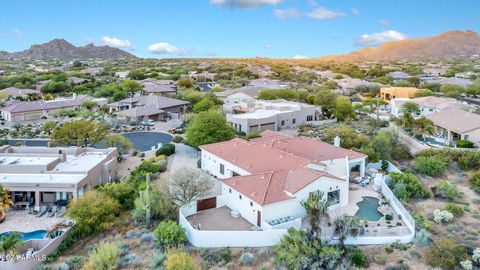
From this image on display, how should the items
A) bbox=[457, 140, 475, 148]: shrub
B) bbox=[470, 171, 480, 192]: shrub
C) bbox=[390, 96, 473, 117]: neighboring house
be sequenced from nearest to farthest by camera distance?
Result: bbox=[470, 171, 480, 192]: shrub
bbox=[457, 140, 475, 148]: shrub
bbox=[390, 96, 473, 117]: neighboring house

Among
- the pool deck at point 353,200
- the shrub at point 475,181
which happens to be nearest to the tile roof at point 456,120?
the shrub at point 475,181

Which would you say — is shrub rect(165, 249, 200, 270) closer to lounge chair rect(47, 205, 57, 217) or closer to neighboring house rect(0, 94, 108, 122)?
lounge chair rect(47, 205, 57, 217)

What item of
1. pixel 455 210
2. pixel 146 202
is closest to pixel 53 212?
pixel 146 202

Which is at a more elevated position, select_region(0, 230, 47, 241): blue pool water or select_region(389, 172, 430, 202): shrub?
select_region(389, 172, 430, 202): shrub

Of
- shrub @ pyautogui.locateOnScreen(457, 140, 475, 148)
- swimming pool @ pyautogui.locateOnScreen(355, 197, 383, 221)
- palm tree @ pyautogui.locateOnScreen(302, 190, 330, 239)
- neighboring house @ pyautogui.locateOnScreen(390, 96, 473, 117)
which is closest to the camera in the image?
palm tree @ pyautogui.locateOnScreen(302, 190, 330, 239)

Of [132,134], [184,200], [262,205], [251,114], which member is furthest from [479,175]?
[132,134]

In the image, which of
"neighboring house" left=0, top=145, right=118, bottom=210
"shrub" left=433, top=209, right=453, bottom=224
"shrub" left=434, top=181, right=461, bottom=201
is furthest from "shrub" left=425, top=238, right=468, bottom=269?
"neighboring house" left=0, top=145, right=118, bottom=210
